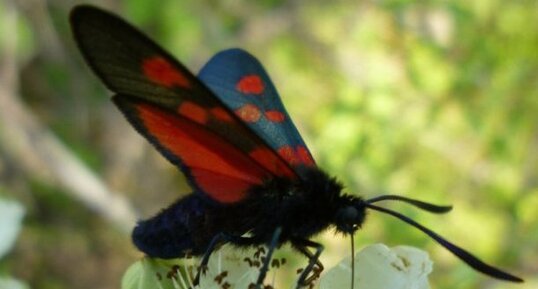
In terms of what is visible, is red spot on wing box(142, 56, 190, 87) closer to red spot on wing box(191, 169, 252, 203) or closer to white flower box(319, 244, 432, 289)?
red spot on wing box(191, 169, 252, 203)

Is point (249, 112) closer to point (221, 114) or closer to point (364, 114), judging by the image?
point (221, 114)

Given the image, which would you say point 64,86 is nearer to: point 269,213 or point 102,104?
point 102,104

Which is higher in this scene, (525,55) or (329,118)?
(525,55)

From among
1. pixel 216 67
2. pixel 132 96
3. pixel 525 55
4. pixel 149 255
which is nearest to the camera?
pixel 132 96

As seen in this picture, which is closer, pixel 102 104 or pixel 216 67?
pixel 216 67

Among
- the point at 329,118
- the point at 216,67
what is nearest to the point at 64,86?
the point at 329,118

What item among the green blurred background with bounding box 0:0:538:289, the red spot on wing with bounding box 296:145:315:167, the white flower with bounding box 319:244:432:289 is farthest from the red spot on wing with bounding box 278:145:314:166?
the green blurred background with bounding box 0:0:538:289
